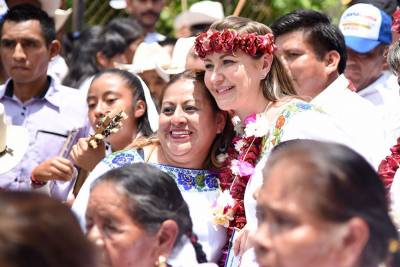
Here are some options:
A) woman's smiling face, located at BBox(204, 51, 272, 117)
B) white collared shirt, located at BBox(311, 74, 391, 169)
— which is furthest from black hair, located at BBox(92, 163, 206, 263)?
white collared shirt, located at BBox(311, 74, 391, 169)

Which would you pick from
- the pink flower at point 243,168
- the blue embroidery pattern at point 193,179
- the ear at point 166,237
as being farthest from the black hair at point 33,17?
the ear at point 166,237

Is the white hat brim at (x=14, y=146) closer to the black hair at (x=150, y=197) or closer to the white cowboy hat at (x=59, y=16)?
the white cowboy hat at (x=59, y=16)

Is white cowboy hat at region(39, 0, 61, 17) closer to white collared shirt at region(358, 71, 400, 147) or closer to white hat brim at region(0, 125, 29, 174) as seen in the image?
white hat brim at region(0, 125, 29, 174)

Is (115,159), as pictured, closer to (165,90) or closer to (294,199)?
(165,90)

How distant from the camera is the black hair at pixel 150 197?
3.11 meters

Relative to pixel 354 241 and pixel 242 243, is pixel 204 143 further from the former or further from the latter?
pixel 354 241

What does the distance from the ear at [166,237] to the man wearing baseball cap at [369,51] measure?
10.3 ft

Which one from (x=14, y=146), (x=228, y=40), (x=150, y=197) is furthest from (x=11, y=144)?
(x=150, y=197)

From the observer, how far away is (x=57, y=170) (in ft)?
17.1

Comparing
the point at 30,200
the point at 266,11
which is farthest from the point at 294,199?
the point at 266,11

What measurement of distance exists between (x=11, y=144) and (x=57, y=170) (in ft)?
1.36

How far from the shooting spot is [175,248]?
124 inches

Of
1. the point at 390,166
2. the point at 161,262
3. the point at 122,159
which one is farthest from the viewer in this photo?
the point at 122,159

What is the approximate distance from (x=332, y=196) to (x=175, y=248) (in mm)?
924
